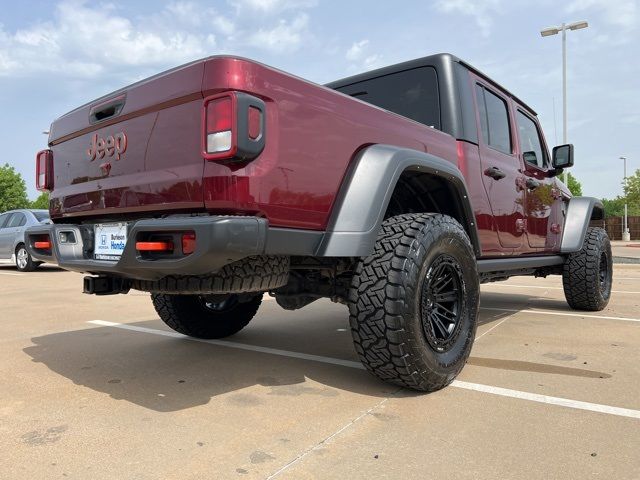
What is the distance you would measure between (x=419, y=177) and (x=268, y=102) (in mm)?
1256

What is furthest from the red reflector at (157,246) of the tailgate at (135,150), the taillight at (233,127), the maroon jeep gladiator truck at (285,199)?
the taillight at (233,127)

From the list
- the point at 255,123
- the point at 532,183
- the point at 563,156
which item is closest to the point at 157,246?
the point at 255,123

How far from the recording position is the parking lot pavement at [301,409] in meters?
1.88

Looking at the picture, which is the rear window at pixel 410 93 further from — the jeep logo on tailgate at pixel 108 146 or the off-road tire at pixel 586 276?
the off-road tire at pixel 586 276

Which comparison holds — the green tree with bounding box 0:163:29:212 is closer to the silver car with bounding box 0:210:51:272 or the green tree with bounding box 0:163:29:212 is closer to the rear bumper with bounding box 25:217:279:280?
the silver car with bounding box 0:210:51:272

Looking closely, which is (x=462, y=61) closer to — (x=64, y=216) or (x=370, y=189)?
(x=370, y=189)

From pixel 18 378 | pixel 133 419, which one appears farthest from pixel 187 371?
pixel 18 378

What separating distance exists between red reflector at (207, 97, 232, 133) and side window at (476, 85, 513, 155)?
7.72 feet

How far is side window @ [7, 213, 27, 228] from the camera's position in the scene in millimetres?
11938

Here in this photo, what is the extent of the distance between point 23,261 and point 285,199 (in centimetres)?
1182

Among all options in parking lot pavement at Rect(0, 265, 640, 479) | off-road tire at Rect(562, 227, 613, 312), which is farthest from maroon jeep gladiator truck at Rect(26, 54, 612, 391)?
off-road tire at Rect(562, 227, 613, 312)

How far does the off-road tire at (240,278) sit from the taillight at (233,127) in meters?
0.52

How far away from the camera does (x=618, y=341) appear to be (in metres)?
3.90

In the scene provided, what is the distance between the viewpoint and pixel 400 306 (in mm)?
2416
